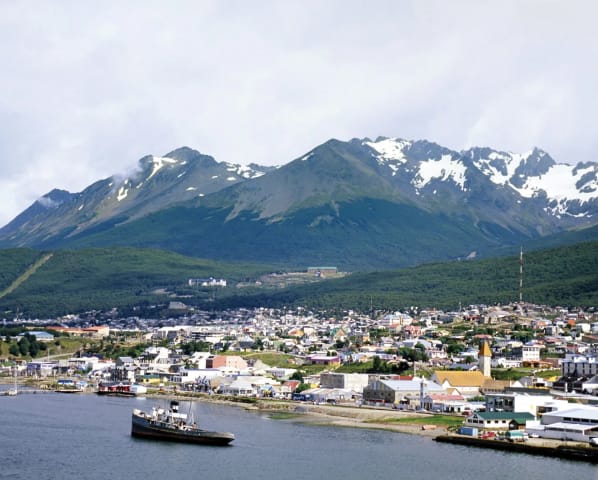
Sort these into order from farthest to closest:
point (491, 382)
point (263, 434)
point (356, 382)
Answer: point (356, 382)
point (491, 382)
point (263, 434)

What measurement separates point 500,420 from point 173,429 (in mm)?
17373

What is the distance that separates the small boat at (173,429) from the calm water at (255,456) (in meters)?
0.72

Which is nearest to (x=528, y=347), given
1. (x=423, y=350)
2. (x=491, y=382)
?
(x=423, y=350)

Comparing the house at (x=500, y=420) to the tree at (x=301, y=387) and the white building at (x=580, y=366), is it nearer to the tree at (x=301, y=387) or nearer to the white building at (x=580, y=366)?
the white building at (x=580, y=366)

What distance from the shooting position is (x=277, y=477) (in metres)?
48.3

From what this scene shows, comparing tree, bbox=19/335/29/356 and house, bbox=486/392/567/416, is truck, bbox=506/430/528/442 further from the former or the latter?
tree, bbox=19/335/29/356

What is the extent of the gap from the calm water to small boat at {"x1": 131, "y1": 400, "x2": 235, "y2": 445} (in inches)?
28.2

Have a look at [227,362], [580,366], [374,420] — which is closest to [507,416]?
[374,420]

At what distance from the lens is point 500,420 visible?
6172 cm

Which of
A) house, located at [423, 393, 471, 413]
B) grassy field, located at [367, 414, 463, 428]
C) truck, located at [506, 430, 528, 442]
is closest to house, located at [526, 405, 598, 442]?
truck, located at [506, 430, 528, 442]

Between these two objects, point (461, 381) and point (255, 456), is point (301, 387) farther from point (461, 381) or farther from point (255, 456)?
point (255, 456)

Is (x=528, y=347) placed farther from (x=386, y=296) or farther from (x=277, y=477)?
(x=386, y=296)

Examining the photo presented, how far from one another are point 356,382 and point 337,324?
55.0m

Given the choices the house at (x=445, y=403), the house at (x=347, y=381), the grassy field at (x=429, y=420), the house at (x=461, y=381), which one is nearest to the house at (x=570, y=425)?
the grassy field at (x=429, y=420)
